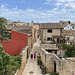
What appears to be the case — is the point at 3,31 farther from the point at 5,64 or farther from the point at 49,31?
the point at 5,64

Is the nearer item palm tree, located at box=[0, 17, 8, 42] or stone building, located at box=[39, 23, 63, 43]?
palm tree, located at box=[0, 17, 8, 42]

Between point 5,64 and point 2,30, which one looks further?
point 2,30

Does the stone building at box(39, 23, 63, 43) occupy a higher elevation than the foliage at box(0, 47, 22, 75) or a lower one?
higher

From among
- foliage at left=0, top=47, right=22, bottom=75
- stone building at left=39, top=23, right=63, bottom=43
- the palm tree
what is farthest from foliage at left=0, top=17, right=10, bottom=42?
foliage at left=0, top=47, right=22, bottom=75

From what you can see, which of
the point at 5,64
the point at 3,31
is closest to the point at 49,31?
the point at 3,31

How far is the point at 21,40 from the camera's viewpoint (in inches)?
752

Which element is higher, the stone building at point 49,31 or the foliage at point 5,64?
the stone building at point 49,31

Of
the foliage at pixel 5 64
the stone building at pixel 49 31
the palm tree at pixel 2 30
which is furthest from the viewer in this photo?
the stone building at pixel 49 31

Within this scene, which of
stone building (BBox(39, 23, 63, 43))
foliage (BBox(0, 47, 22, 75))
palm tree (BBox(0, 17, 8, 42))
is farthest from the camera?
stone building (BBox(39, 23, 63, 43))

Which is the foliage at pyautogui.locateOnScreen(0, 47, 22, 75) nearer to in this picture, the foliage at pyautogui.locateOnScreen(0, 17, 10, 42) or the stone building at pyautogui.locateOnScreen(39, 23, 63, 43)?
the foliage at pyautogui.locateOnScreen(0, 17, 10, 42)

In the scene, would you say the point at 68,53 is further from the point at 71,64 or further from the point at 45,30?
the point at 45,30

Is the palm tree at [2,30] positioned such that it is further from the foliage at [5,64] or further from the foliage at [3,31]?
the foliage at [5,64]

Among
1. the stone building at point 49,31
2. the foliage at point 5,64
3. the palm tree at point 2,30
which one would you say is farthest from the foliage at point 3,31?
the foliage at point 5,64

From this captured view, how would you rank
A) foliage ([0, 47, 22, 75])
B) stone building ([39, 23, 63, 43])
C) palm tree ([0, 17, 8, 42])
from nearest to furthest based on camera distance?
A: foliage ([0, 47, 22, 75])
palm tree ([0, 17, 8, 42])
stone building ([39, 23, 63, 43])
